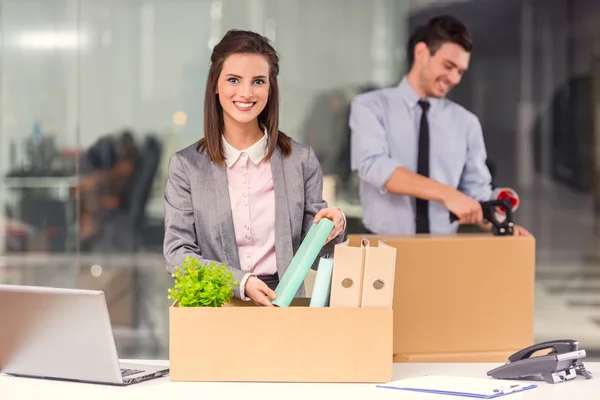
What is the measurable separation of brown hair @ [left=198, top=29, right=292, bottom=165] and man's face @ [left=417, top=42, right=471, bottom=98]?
1.93 m

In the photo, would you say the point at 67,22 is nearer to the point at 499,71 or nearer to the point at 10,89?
the point at 10,89

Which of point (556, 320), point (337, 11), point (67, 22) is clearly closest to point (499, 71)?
point (337, 11)

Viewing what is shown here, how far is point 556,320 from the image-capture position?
5340 millimetres

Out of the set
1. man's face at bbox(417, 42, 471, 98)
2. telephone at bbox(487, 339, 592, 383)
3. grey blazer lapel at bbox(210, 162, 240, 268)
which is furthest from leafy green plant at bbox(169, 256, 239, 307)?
man's face at bbox(417, 42, 471, 98)

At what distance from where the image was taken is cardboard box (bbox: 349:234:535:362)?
3172 mm

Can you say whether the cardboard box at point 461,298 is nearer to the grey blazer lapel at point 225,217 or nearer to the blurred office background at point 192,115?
the grey blazer lapel at point 225,217

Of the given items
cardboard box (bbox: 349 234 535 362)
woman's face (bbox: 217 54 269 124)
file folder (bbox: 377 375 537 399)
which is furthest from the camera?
cardboard box (bbox: 349 234 535 362)

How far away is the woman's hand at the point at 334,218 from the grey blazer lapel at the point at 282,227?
236 millimetres

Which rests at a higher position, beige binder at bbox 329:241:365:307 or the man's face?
the man's face

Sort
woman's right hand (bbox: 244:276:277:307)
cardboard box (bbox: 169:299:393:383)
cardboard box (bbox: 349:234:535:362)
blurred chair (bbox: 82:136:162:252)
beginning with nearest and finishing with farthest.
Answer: cardboard box (bbox: 169:299:393:383), woman's right hand (bbox: 244:276:277:307), cardboard box (bbox: 349:234:535:362), blurred chair (bbox: 82:136:162:252)

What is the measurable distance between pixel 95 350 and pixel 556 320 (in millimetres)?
3579

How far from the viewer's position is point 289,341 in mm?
2326

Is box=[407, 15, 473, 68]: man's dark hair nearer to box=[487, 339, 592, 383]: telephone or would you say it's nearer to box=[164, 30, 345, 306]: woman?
box=[164, 30, 345, 306]: woman

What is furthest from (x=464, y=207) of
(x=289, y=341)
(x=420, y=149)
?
(x=289, y=341)
